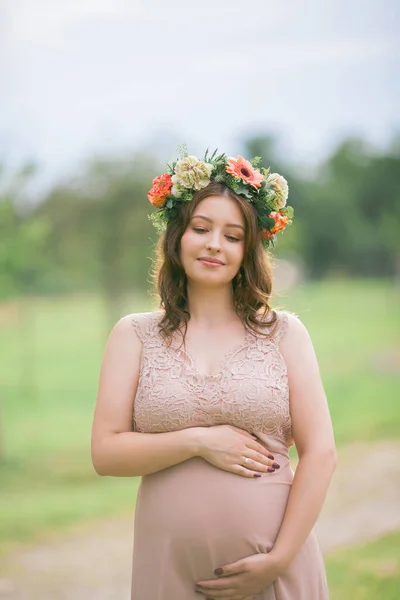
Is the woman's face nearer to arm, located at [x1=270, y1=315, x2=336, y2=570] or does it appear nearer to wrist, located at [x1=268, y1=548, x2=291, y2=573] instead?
arm, located at [x1=270, y1=315, x2=336, y2=570]

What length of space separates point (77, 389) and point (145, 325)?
13241mm

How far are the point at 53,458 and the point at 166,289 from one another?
300 inches

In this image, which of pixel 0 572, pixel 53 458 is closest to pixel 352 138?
pixel 53 458

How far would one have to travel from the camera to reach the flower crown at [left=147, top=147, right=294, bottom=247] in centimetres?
274

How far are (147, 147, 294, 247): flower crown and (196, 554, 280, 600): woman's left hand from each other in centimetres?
108

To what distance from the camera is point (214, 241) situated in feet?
8.70

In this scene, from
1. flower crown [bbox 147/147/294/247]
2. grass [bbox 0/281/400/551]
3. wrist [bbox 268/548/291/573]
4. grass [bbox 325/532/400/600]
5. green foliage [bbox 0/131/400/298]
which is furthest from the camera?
green foliage [bbox 0/131/400/298]

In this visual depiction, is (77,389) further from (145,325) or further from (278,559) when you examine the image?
(278,559)

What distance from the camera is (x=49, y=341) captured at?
70.5 feet

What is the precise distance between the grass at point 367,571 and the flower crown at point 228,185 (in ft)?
9.67

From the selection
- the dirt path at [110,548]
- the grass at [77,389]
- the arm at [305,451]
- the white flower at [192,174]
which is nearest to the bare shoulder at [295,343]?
the arm at [305,451]

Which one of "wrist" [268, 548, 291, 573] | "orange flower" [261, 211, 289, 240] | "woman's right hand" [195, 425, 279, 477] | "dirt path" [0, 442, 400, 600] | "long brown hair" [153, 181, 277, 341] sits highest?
"orange flower" [261, 211, 289, 240]

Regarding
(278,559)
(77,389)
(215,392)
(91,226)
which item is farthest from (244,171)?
(77,389)

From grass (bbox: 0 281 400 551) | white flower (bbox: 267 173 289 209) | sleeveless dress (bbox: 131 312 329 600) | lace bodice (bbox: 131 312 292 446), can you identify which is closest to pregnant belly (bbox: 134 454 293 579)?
sleeveless dress (bbox: 131 312 329 600)
